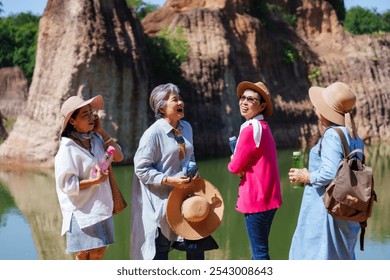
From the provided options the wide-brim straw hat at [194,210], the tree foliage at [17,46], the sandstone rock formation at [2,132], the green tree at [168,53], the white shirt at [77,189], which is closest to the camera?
the white shirt at [77,189]

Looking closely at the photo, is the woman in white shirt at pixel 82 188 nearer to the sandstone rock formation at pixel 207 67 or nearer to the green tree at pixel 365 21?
the sandstone rock formation at pixel 207 67

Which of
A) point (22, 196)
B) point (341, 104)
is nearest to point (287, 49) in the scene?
point (22, 196)

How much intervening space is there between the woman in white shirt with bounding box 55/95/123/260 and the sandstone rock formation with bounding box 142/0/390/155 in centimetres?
1353

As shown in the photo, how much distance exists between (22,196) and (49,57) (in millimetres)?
5737

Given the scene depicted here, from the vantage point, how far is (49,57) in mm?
15227

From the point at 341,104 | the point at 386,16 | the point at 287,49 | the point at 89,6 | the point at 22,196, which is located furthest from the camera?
the point at 386,16

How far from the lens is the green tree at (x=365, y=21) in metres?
39.6

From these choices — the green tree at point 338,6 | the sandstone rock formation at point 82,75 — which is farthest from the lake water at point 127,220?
the green tree at point 338,6

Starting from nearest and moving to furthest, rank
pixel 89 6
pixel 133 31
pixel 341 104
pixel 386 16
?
pixel 341 104 → pixel 89 6 → pixel 133 31 → pixel 386 16

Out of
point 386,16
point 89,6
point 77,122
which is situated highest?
point 386,16

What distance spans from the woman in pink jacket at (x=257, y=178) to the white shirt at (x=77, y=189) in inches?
38.1

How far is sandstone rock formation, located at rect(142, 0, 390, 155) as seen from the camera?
18.3m

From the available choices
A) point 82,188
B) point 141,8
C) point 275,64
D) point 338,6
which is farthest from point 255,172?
point 141,8

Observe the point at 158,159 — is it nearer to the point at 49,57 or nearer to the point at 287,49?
the point at 49,57
